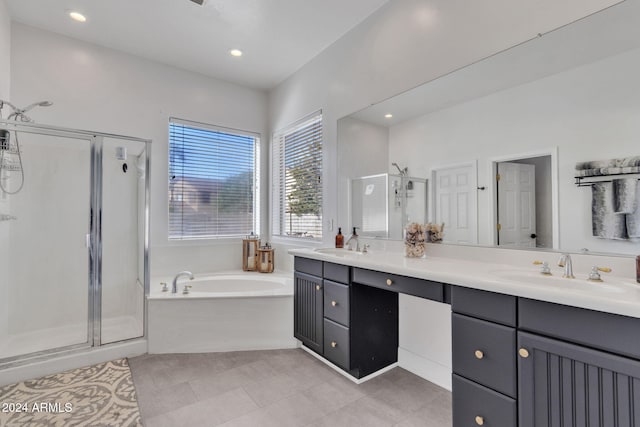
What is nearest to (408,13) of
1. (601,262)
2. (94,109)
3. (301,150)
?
(301,150)

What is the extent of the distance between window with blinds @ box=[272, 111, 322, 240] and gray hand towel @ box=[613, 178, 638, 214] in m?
2.17

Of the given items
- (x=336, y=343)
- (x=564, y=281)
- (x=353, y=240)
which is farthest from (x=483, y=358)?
(x=353, y=240)

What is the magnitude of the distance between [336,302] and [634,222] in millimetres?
1585

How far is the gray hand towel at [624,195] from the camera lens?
1278mm

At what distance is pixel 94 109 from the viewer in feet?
9.64

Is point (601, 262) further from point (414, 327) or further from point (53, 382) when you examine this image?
point (53, 382)

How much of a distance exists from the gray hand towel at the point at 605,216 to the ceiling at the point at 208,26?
193cm

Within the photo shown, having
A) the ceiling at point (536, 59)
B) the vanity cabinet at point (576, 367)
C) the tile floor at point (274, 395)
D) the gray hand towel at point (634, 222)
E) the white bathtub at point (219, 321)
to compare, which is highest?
the ceiling at point (536, 59)

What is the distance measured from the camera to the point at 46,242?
8.52ft

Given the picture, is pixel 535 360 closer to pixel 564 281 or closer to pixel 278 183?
pixel 564 281

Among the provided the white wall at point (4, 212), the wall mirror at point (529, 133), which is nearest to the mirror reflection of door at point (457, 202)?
the wall mirror at point (529, 133)

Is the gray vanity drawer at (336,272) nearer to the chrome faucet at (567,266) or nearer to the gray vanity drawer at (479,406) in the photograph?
the gray vanity drawer at (479,406)

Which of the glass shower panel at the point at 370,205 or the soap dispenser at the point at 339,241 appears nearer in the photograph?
the glass shower panel at the point at 370,205

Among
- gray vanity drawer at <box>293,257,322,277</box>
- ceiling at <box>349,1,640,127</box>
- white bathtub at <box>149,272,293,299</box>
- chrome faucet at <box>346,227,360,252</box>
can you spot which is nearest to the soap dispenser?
chrome faucet at <box>346,227,360,252</box>
